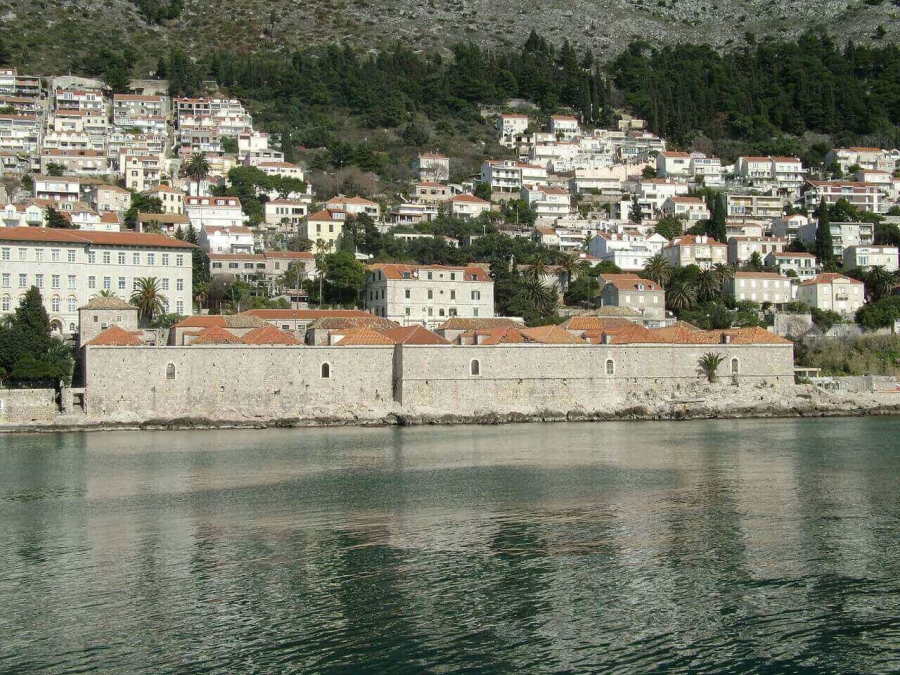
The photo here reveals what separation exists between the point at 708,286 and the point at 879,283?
9.40 meters

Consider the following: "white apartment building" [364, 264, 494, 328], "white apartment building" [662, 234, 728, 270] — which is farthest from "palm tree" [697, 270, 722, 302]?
"white apartment building" [364, 264, 494, 328]

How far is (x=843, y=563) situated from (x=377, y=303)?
36519 millimetres

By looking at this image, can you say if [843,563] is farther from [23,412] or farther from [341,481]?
[23,412]

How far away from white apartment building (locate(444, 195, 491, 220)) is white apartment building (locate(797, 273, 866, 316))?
22960 millimetres

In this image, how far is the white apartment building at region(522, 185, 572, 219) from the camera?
71375 millimetres

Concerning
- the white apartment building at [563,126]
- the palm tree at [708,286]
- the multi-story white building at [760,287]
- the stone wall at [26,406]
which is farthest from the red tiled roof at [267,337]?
the white apartment building at [563,126]

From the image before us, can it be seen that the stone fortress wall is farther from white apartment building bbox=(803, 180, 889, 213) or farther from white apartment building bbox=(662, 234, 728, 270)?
white apartment building bbox=(803, 180, 889, 213)

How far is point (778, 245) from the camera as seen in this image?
63.4 m

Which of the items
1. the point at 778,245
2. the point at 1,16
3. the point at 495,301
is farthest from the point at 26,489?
the point at 1,16

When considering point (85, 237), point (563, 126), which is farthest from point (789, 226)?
point (85, 237)

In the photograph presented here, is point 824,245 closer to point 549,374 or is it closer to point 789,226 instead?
point 789,226

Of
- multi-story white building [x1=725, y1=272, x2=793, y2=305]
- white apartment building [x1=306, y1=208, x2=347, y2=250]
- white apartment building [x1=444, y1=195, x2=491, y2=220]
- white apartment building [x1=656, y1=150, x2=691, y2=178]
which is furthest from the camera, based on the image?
white apartment building [x1=656, y1=150, x2=691, y2=178]

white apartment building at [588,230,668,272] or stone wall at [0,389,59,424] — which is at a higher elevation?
white apartment building at [588,230,668,272]

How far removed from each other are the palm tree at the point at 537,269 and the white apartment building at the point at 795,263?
43.9 feet
